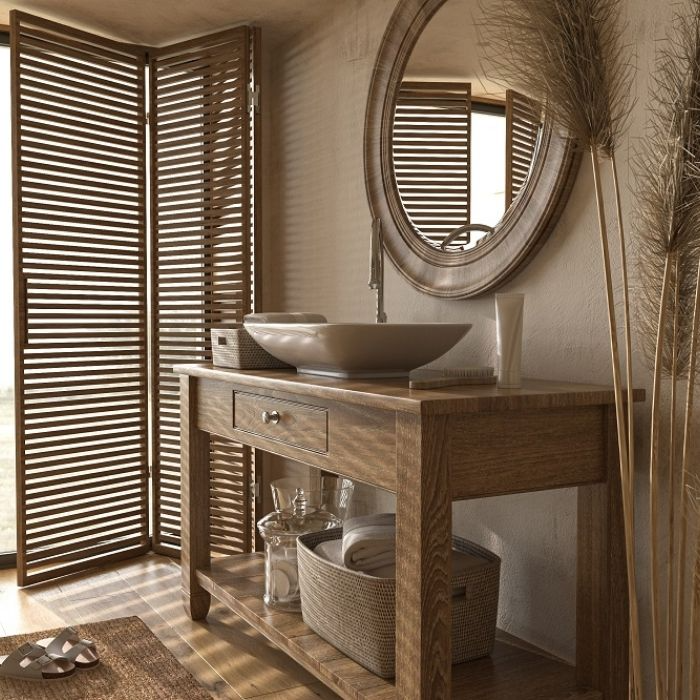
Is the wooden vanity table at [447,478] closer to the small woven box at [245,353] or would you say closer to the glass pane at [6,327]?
the small woven box at [245,353]

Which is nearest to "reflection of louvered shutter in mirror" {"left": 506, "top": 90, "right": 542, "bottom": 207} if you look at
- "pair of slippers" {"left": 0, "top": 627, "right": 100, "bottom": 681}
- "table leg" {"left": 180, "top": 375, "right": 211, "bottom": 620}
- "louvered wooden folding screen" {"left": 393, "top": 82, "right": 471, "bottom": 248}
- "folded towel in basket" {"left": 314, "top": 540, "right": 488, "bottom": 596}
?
"louvered wooden folding screen" {"left": 393, "top": 82, "right": 471, "bottom": 248}

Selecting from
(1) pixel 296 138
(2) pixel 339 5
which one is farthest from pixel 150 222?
(2) pixel 339 5

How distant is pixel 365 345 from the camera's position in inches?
69.7

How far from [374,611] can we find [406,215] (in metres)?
1.15

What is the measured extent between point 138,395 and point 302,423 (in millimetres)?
1541

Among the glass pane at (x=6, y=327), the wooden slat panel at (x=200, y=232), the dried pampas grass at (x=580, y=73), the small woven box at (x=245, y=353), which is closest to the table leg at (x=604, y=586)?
the dried pampas grass at (x=580, y=73)

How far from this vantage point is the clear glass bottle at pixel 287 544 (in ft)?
7.39

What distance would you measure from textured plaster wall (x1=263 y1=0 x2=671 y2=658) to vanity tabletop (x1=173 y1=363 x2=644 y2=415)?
6.9 inches

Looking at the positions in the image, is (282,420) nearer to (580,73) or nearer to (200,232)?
(580,73)

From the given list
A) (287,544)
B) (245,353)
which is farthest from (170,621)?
(245,353)

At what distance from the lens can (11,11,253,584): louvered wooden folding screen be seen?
9.73ft

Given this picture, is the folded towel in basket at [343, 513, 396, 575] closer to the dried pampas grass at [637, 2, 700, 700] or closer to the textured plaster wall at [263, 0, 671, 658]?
the textured plaster wall at [263, 0, 671, 658]

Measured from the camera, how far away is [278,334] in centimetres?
199

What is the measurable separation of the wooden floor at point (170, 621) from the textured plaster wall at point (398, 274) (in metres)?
0.59
